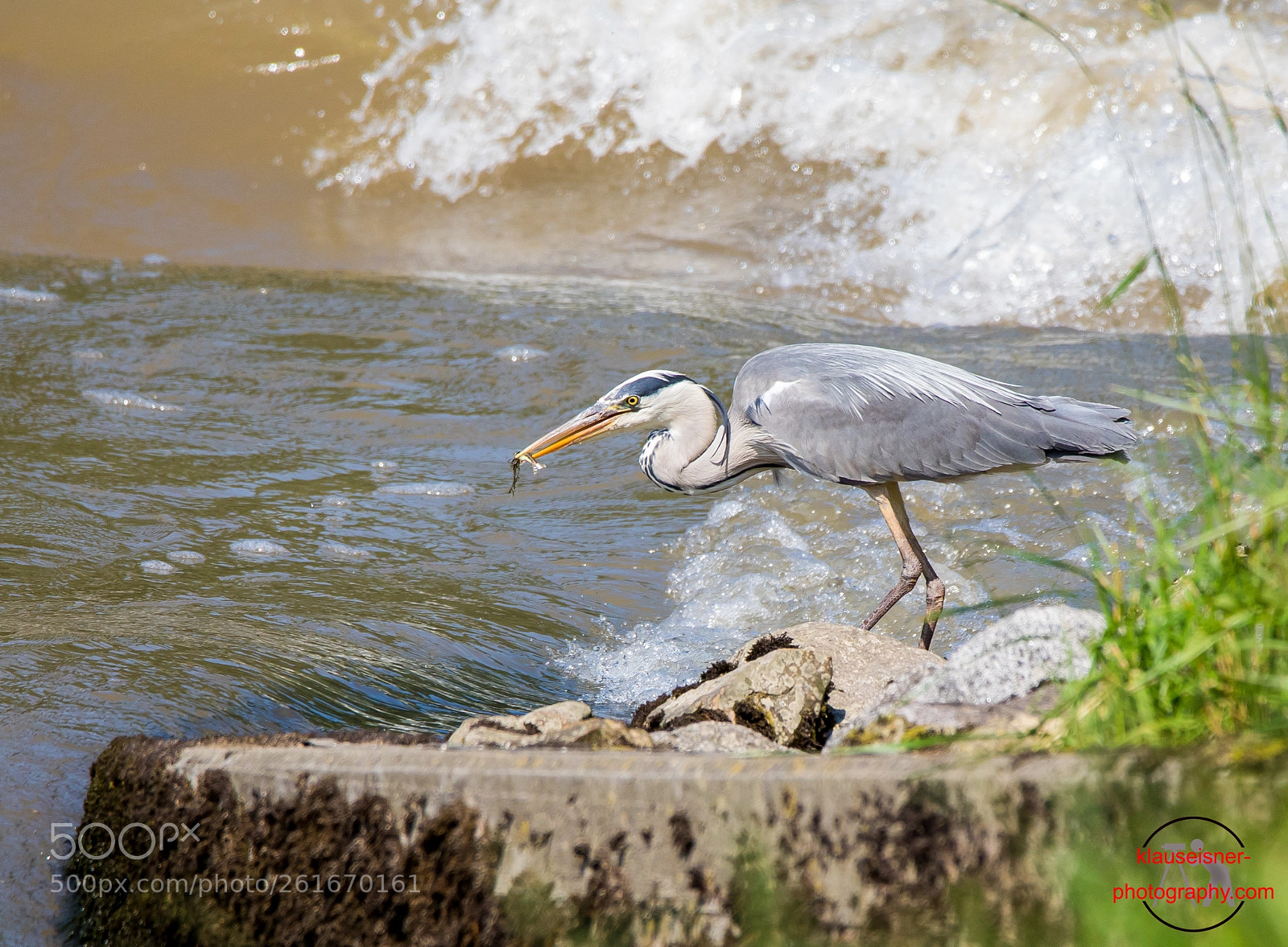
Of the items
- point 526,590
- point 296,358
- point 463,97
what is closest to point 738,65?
point 463,97

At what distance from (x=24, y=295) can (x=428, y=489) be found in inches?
164

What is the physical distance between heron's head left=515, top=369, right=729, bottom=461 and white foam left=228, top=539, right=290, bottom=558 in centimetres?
127

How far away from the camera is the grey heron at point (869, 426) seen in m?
4.80

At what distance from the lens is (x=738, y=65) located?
38.5 ft

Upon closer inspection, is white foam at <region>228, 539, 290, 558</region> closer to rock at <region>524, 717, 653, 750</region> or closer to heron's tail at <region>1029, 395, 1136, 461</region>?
rock at <region>524, 717, 653, 750</region>

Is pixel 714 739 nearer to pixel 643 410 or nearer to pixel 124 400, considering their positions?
pixel 643 410

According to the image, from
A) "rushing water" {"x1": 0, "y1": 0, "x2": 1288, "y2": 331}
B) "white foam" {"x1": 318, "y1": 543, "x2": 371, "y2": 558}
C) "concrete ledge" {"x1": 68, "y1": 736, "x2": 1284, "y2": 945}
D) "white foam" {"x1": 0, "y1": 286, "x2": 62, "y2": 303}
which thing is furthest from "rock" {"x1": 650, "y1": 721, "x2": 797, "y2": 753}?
"white foam" {"x1": 0, "y1": 286, "x2": 62, "y2": 303}

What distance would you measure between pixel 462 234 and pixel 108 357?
12.8 feet

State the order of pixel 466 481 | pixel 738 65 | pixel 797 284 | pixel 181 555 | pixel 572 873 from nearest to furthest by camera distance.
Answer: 1. pixel 572 873
2. pixel 181 555
3. pixel 466 481
4. pixel 797 284
5. pixel 738 65

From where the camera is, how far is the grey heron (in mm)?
4805

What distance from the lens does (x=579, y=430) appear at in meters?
4.86

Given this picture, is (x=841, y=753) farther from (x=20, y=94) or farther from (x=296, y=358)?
(x=20, y=94)

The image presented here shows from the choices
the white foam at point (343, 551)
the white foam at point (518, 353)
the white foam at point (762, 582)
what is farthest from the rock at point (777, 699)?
the white foam at point (518, 353)

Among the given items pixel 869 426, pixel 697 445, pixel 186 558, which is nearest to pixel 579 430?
pixel 697 445
